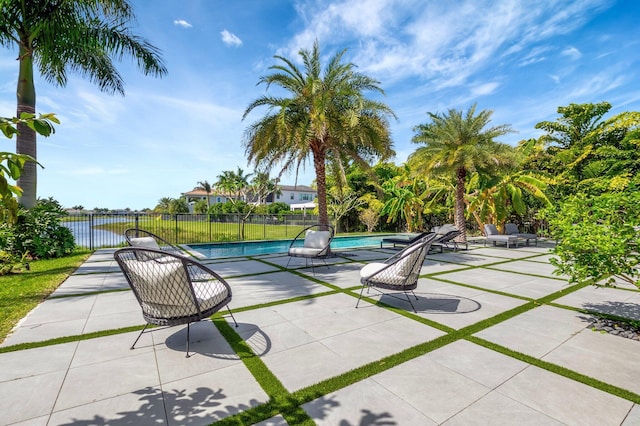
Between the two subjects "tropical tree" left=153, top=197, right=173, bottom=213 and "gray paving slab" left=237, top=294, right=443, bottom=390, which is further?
"tropical tree" left=153, top=197, right=173, bottom=213

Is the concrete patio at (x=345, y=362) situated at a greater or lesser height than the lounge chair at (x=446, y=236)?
lesser

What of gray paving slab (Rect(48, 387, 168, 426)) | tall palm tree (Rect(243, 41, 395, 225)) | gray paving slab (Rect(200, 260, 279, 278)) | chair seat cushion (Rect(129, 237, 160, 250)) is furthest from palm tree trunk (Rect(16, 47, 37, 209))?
gray paving slab (Rect(48, 387, 168, 426))

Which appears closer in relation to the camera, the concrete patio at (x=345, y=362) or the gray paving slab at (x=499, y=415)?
the gray paving slab at (x=499, y=415)

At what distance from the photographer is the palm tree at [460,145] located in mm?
13484

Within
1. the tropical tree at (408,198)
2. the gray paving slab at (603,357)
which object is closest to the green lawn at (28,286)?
the gray paving slab at (603,357)

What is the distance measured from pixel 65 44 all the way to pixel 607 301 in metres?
15.7

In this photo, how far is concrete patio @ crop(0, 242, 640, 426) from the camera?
7.97 feet

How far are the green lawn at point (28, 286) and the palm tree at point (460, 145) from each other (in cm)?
1410

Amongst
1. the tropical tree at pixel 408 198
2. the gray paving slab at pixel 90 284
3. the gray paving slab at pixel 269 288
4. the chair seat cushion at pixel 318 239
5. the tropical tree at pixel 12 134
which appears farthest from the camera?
the tropical tree at pixel 408 198

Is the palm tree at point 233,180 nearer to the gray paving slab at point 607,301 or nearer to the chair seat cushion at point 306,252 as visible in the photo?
the chair seat cushion at point 306,252

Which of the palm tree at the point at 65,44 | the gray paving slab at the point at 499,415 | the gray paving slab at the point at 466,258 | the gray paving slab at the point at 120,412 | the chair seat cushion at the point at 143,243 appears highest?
the palm tree at the point at 65,44

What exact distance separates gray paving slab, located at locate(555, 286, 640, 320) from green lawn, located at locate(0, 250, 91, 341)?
29.2 feet

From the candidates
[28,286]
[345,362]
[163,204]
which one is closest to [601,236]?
[345,362]

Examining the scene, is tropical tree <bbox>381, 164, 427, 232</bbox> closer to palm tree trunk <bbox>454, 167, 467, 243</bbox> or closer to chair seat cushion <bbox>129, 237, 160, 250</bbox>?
palm tree trunk <bbox>454, 167, 467, 243</bbox>
